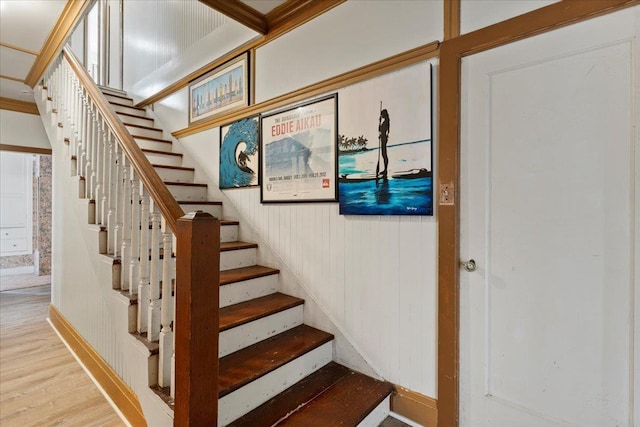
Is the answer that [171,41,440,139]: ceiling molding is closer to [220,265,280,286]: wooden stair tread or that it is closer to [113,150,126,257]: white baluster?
[113,150,126,257]: white baluster

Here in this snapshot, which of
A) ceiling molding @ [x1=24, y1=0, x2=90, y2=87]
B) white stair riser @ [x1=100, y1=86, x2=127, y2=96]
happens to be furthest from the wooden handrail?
white stair riser @ [x1=100, y1=86, x2=127, y2=96]

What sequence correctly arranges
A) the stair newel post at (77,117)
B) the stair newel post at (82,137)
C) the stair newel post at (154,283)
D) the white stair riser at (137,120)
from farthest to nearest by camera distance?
1. the white stair riser at (137,120)
2. the stair newel post at (77,117)
3. the stair newel post at (82,137)
4. the stair newel post at (154,283)

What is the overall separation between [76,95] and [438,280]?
2977 millimetres

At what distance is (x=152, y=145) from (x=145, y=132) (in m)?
0.29

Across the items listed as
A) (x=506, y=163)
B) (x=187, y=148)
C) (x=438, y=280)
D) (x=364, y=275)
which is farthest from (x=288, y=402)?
(x=187, y=148)

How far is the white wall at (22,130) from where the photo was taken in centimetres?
368

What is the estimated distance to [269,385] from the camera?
1591 mm

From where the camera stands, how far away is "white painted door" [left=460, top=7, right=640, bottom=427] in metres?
1.14

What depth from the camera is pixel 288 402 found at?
5.16ft

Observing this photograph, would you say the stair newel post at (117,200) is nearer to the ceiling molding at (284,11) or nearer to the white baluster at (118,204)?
the white baluster at (118,204)

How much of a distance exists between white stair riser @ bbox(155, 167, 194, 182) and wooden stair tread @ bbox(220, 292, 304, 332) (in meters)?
1.57

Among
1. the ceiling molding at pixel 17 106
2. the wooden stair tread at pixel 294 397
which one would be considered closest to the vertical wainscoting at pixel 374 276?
the wooden stair tread at pixel 294 397

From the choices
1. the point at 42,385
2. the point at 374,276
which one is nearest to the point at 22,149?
the point at 42,385

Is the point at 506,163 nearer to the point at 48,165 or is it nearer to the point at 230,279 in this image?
the point at 230,279
